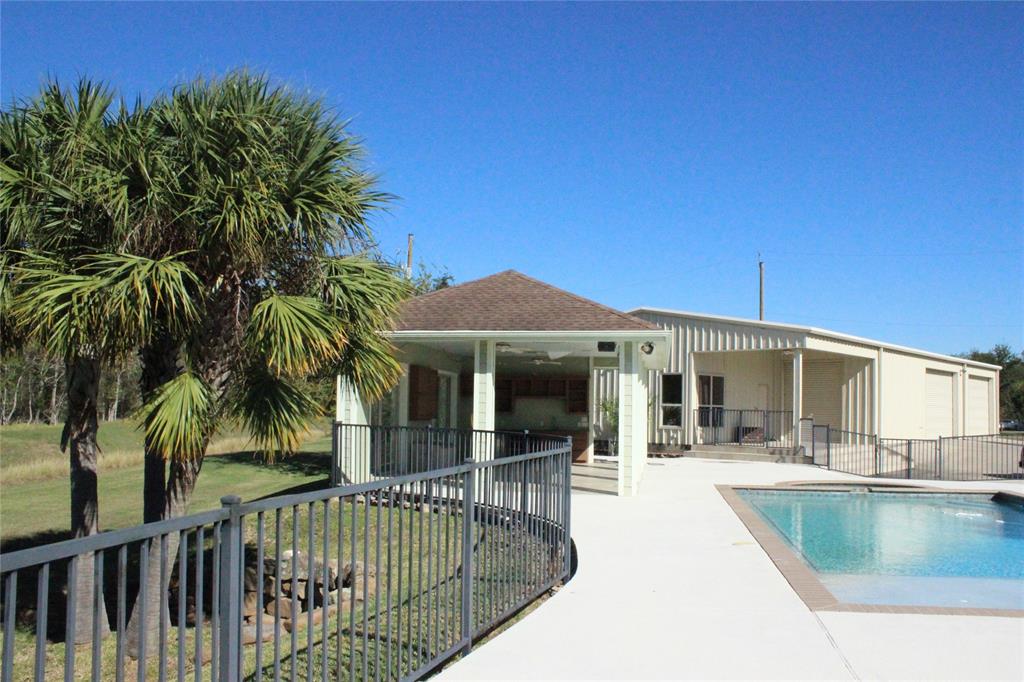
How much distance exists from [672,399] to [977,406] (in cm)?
1657

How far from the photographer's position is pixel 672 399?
82.3 ft

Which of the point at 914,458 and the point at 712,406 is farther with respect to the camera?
the point at 712,406

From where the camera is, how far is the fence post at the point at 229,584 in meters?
3.31

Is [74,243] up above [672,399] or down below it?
above

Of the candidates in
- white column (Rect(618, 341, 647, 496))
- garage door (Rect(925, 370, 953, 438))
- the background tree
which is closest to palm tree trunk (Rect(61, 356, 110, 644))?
white column (Rect(618, 341, 647, 496))

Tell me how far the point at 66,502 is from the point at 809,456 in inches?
745

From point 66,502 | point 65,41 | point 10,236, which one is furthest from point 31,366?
point 10,236

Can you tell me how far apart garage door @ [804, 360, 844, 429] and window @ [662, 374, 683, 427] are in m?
5.18

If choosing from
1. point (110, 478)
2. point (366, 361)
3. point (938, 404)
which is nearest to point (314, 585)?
point (366, 361)

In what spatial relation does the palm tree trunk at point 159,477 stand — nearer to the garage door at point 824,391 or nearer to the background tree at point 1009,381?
the garage door at point 824,391

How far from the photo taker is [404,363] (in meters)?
15.7

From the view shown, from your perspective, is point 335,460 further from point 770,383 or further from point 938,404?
point 938,404

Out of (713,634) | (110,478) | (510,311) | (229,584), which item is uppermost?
(510,311)

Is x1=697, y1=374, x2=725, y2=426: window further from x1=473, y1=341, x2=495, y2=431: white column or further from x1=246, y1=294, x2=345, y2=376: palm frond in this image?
x1=246, y1=294, x2=345, y2=376: palm frond
